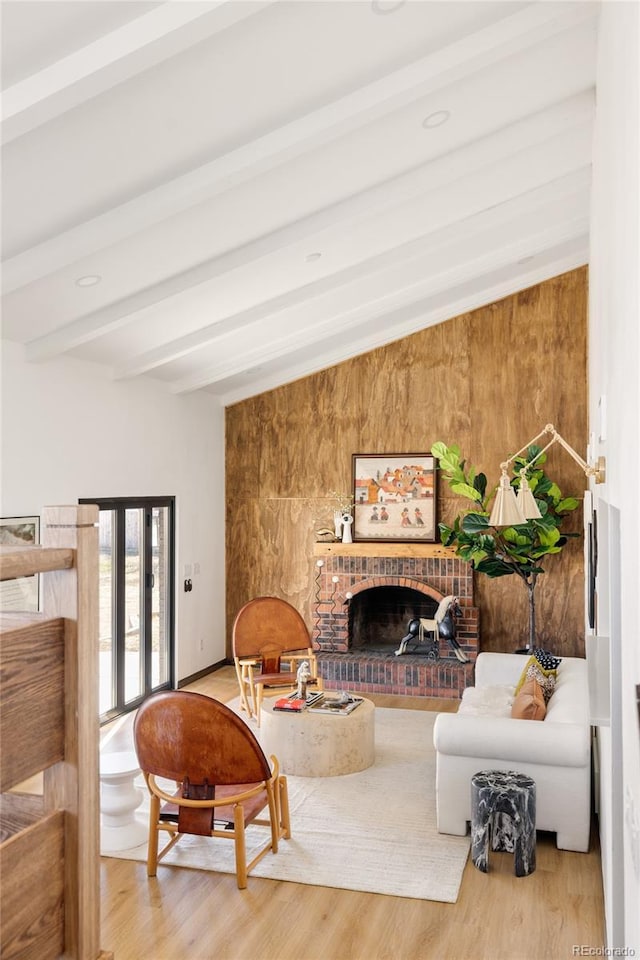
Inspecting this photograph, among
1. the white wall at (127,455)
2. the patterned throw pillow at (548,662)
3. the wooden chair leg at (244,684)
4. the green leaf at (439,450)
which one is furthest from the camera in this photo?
the green leaf at (439,450)

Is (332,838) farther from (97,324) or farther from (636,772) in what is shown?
(97,324)

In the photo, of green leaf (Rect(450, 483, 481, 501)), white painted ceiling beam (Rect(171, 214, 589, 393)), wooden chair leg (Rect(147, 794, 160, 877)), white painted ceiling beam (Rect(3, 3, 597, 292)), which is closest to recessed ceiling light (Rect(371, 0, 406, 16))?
white painted ceiling beam (Rect(3, 3, 597, 292))

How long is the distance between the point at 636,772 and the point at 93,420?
17.2 feet

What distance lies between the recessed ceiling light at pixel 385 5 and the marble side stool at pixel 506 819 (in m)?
3.46

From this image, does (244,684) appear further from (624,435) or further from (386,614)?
(624,435)

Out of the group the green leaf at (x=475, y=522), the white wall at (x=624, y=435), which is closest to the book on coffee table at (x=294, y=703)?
the green leaf at (x=475, y=522)

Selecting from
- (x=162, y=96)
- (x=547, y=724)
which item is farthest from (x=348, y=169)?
(x=547, y=724)

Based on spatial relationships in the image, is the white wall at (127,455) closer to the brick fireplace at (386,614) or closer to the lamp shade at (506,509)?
the brick fireplace at (386,614)

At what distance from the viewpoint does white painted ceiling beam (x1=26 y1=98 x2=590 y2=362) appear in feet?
14.3

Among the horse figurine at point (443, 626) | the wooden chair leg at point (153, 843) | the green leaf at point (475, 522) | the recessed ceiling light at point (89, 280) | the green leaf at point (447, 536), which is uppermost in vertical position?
the recessed ceiling light at point (89, 280)

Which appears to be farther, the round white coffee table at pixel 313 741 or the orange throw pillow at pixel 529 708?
the round white coffee table at pixel 313 741

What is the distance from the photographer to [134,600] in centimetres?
686

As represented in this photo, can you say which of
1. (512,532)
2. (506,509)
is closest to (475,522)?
(512,532)

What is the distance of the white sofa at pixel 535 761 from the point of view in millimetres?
3980
